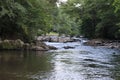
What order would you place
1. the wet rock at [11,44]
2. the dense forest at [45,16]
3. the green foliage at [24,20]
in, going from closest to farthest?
1. the dense forest at [45,16]
2. the wet rock at [11,44]
3. the green foliage at [24,20]

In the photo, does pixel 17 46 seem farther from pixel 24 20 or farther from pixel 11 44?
pixel 24 20

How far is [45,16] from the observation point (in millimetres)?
38406

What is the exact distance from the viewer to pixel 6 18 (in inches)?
1275

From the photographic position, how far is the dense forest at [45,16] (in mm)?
31612

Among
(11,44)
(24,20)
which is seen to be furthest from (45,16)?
(11,44)

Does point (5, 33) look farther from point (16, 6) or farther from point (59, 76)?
point (59, 76)

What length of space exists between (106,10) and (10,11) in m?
29.5

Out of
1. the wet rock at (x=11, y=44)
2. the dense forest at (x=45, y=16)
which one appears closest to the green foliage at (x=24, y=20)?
the dense forest at (x=45, y=16)

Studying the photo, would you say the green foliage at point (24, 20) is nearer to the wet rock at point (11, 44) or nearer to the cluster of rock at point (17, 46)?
the cluster of rock at point (17, 46)

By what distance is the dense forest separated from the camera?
3161 cm

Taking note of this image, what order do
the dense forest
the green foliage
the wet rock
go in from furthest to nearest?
the green foliage
the wet rock
the dense forest

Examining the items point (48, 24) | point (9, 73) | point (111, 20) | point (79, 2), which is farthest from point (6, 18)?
point (79, 2)

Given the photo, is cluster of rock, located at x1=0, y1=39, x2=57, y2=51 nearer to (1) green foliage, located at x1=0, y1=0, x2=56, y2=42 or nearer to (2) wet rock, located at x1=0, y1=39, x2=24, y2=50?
(2) wet rock, located at x1=0, y1=39, x2=24, y2=50

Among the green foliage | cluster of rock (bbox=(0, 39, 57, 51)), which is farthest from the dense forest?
cluster of rock (bbox=(0, 39, 57, 51))
